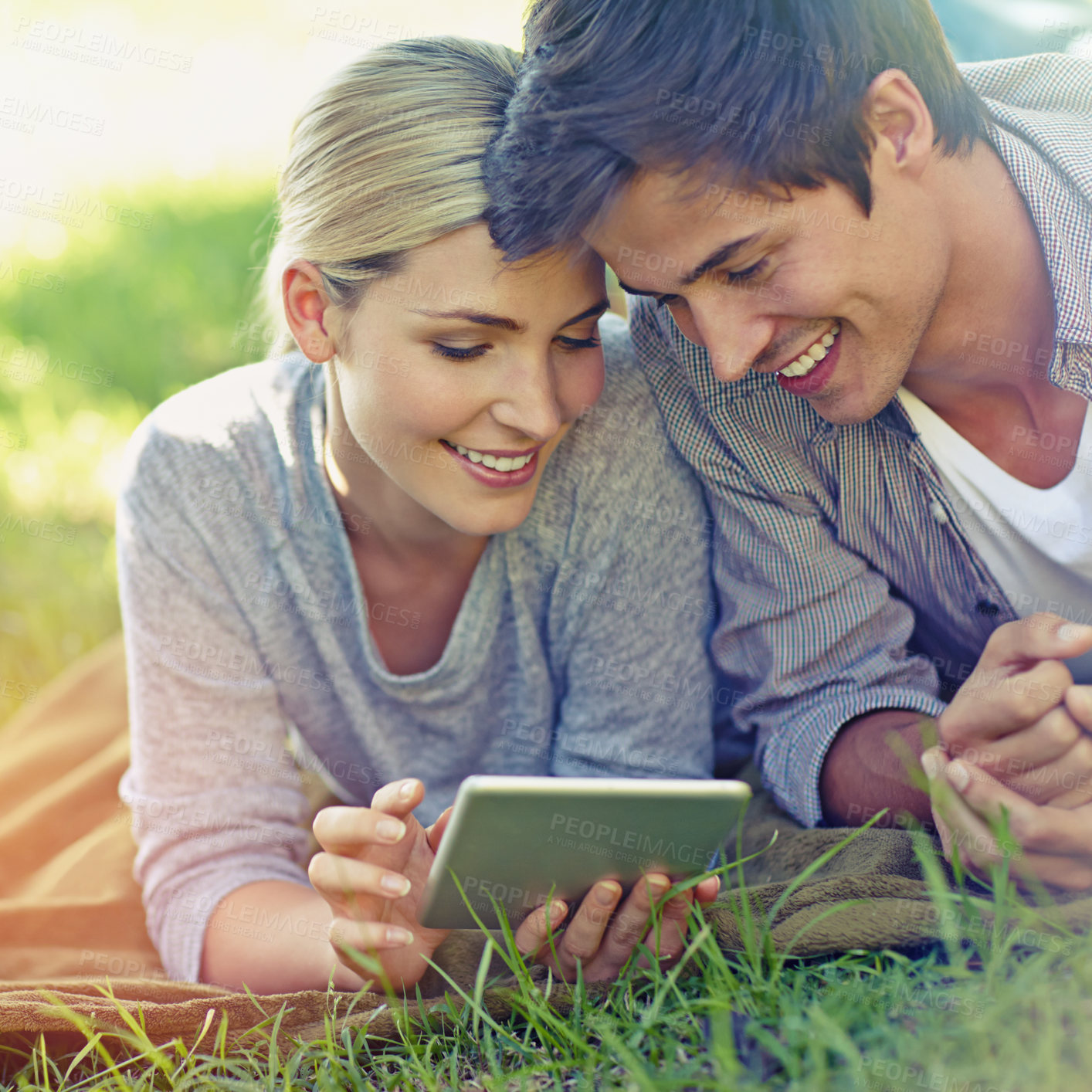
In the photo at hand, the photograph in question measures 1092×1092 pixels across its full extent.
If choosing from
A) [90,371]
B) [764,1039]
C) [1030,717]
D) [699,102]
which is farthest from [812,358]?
[90,371]

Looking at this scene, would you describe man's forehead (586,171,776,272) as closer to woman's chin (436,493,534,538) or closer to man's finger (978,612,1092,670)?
woman's chin (436,493,534,538)

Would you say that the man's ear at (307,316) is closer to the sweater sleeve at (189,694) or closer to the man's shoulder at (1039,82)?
the sweater sleeve at (189,694)

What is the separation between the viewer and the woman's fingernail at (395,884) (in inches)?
65.9

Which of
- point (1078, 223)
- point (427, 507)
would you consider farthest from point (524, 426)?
point (1078, 223)

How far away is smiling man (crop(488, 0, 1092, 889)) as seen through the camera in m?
1.76

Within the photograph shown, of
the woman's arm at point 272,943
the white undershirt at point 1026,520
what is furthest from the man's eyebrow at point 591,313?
the woman's arm at point 272,943

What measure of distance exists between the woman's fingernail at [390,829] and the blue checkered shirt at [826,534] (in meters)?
0.89

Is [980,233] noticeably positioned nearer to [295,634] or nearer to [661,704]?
[661,704]

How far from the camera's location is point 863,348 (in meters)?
Result: 1.92

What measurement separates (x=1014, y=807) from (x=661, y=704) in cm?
78

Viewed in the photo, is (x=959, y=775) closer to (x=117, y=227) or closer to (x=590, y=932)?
(x=590, y=932)

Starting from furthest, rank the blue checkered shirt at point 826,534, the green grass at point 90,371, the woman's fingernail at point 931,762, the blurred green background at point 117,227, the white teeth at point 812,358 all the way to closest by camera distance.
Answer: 1. the blurred green background at point 117,227
2. the green grass at point 90,371
3. the blue checkered shirt at point 826,534
4. the white teeth at point 812,358
5. the woman's fingernail at point 931,762

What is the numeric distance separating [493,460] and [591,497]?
0.89 ft

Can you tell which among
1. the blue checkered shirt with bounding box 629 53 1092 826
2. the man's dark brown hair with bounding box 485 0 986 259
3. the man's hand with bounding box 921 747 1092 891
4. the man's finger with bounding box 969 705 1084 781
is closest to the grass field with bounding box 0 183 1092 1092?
the man's hand with bounding box 921 747 1092 891
